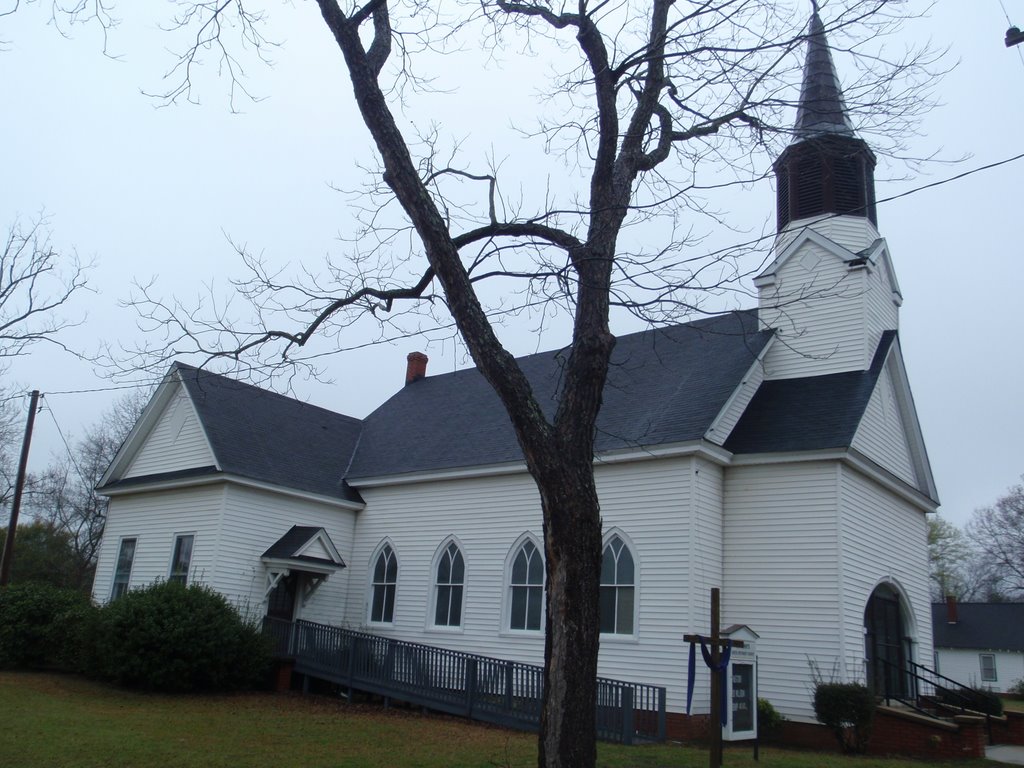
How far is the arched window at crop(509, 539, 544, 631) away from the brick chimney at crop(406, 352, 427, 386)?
36.6 ft

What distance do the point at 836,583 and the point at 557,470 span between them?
34.6ft

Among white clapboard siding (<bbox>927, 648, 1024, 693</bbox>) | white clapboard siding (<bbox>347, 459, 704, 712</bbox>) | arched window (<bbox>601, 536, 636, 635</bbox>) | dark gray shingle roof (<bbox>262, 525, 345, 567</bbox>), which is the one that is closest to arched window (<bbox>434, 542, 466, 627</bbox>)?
white clapboard siding (<bbox>347, 459, 704, 712</bbox>)

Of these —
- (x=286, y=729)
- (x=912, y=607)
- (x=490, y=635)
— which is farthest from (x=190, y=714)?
(x=912, y=607)

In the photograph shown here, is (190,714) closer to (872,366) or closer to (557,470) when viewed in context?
(557,470)

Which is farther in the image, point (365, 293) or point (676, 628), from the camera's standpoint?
point (676, 628)

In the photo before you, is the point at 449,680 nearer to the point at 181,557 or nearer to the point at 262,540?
the point at 262,540

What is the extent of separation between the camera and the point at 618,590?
59.6 feet

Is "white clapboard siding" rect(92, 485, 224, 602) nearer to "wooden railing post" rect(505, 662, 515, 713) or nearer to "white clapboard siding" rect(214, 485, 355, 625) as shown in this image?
"white clapboard siding" rect(214, 485, 355, 625)

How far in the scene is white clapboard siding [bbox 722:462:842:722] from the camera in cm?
1658

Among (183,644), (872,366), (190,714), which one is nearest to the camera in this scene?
(190,714)

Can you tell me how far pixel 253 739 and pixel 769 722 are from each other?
906 cm

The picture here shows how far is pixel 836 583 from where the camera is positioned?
1666cm

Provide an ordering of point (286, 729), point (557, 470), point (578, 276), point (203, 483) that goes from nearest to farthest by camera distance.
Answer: point (557, 470) → point (578, 276) → point (286, 729) → point (203, 483)

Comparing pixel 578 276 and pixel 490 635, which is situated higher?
pixel 578 276
